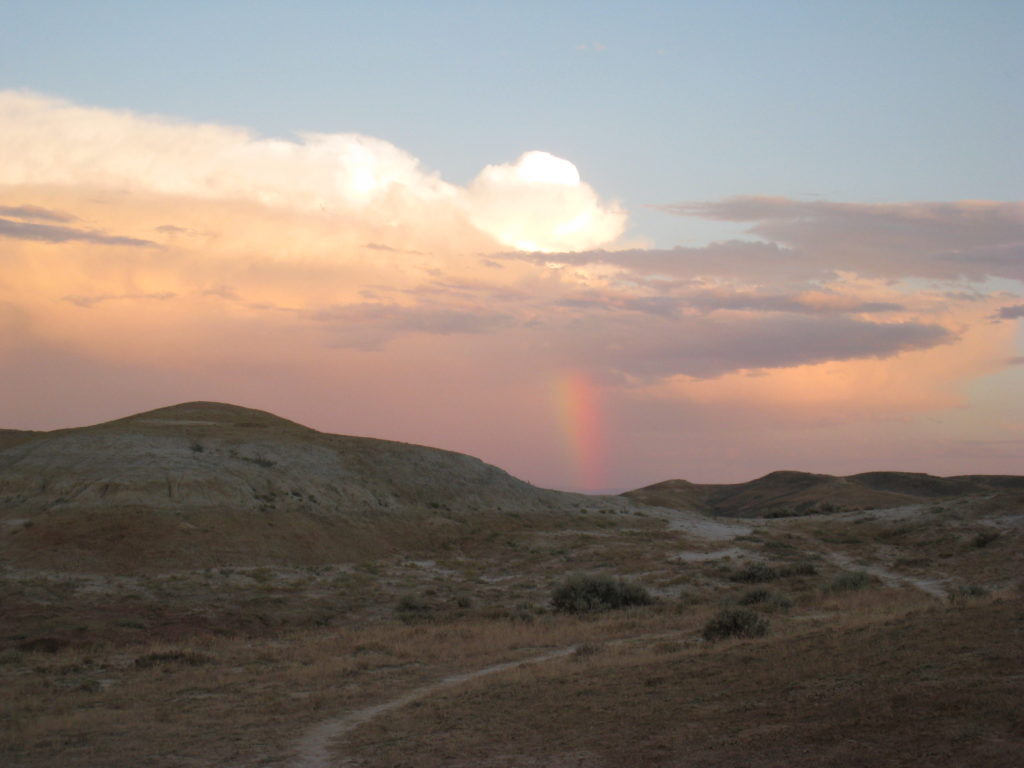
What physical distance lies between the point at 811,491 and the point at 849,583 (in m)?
79.7

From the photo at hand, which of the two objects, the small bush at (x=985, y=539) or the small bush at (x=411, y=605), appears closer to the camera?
the small bush at (x=411, y=605)

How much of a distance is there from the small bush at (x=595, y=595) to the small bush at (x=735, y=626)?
9878 mm

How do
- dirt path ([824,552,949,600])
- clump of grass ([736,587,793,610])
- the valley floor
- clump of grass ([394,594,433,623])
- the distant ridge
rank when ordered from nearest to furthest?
the valley floor, clump of grass ([736,587,793,610]), clump of grass ([394,594,433,623]), dirt path ([824,552,949,600]), the distant ridge

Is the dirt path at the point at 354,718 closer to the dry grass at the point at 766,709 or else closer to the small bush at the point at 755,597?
the dry grass at the point at 766,709

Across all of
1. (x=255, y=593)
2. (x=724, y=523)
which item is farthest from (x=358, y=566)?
(x=724, y=523)

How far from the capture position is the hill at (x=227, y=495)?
39.2 metres

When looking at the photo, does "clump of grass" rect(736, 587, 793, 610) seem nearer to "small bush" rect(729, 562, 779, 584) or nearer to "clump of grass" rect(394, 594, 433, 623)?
"small bush" rect(729, 562, 779, 584)

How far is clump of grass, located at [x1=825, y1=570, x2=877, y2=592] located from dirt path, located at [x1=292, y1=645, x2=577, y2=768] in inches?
530

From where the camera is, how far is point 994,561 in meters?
35.8

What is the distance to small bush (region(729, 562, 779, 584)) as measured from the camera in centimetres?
3569

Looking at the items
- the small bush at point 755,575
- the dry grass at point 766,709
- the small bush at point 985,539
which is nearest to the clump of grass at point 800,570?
the small bush at point 755,575

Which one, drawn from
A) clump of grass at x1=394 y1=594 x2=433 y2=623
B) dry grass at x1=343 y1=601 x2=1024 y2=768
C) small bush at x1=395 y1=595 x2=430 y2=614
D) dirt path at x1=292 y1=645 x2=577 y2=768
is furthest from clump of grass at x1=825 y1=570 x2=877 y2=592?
small bush at x1=395 y1=595 x2=430 y2=614

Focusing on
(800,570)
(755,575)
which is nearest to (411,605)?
(755,575)

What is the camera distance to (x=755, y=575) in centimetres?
3594
